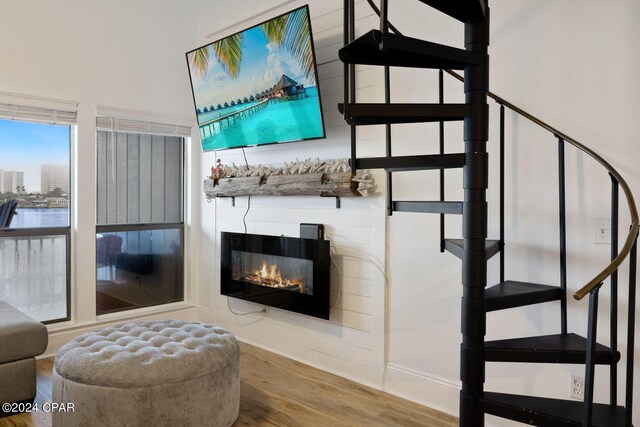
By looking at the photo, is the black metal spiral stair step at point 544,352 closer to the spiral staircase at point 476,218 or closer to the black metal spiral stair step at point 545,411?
the spiral staircase at point 476,218

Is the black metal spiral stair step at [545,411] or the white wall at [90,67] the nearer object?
the black metal spiral stair step at [545,411]

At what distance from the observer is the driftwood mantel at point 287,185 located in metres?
3.23

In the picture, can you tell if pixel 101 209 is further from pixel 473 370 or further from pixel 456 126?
pixel 473 370

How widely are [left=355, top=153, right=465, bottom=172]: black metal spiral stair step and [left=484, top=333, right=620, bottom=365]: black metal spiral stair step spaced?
820mm

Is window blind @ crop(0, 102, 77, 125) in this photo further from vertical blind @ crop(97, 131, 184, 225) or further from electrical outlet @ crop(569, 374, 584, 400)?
electrical outlet @ crop(569, 374, 584, 400)

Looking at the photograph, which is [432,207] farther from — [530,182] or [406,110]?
[530,182]

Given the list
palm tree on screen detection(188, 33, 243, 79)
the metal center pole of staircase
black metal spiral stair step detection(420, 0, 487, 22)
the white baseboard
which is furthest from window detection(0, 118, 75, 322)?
the metal center pole of staircase

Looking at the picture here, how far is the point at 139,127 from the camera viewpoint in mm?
4195

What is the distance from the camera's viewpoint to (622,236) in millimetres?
2176

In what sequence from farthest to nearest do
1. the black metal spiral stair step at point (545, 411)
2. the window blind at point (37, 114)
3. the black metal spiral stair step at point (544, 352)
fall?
the window blind at point (37, 114) → the black metal spiral stair step at point (544, 352) → the black metal spiral stair step at point (545, 411)

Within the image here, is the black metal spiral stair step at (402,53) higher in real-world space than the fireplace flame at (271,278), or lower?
higher

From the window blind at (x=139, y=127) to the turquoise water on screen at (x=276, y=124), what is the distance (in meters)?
0.50

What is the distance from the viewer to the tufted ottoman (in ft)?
7.15

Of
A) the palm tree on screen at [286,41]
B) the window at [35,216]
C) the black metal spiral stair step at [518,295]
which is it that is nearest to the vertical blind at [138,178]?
the window at [35,216]
